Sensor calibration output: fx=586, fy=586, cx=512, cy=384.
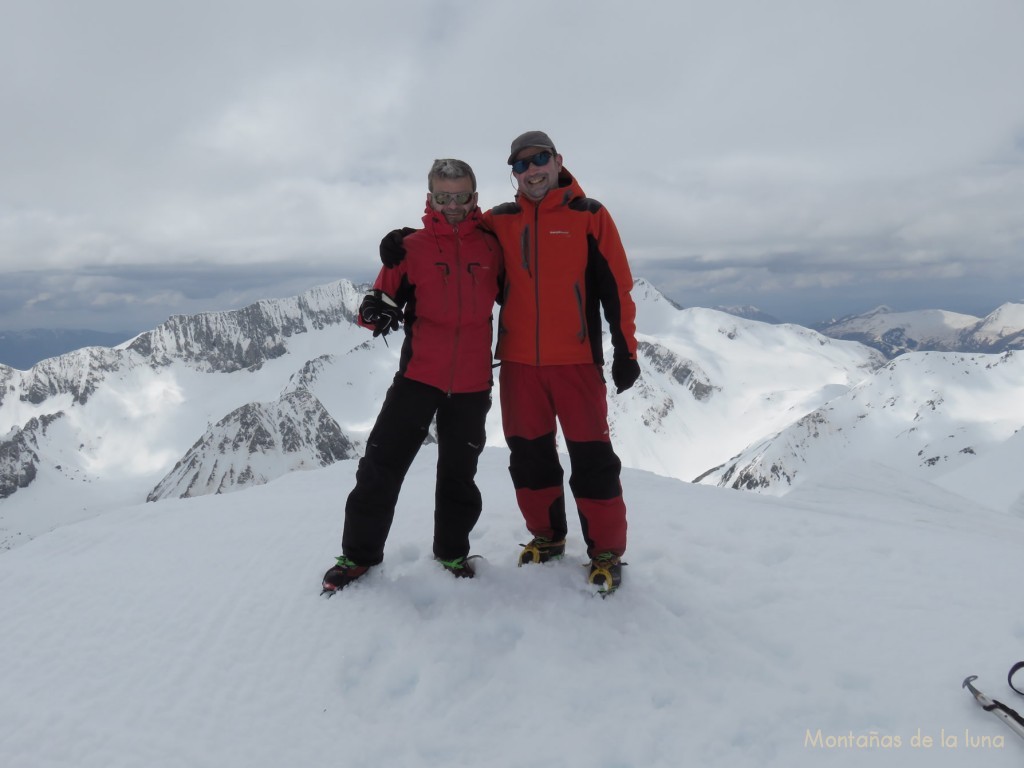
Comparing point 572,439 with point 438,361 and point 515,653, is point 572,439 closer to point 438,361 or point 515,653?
Answer: point 438,361

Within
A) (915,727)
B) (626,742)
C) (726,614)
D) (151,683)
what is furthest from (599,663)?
(151,683)

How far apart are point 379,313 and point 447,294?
653 millimetres

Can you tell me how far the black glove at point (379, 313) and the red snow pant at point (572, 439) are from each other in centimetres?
125

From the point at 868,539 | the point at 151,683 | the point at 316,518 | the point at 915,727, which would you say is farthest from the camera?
the point at 316,518

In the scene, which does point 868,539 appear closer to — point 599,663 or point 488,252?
point 599,663

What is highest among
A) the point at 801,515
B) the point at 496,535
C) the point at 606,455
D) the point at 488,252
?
the point at 488,252

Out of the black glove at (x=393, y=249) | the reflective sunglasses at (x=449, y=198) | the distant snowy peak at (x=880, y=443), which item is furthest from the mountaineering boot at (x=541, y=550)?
the distant snowy peak at (x=880, y=443)

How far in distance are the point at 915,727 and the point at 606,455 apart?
9.91ft

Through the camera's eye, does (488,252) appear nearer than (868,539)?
Yes

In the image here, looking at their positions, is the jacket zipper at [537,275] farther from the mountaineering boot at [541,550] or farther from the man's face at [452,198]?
the mountaineering boot at [541,550]

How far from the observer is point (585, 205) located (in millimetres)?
5555

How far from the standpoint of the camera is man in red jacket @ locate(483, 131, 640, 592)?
5.52 m

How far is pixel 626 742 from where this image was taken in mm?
4090

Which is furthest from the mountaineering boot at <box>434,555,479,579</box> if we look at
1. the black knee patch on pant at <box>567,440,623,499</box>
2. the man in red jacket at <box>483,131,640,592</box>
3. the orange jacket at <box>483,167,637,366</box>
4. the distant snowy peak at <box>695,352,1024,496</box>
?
the distant snowy peak at <box>695,352,1024,496</box>
